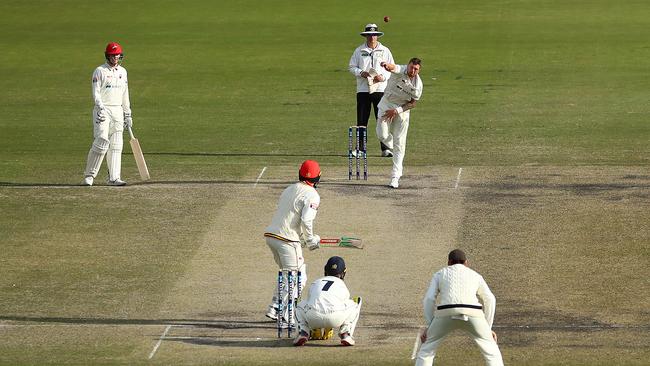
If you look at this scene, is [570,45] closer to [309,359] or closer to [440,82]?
[440,82]

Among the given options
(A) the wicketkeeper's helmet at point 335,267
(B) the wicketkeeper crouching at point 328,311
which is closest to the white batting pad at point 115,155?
(A) the wicketkeeper's helmet at point 335,267

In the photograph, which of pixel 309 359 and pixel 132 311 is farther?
pixel 132 311

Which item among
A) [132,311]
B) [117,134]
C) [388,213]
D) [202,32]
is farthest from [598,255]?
[202,32]

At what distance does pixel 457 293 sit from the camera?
514 inches

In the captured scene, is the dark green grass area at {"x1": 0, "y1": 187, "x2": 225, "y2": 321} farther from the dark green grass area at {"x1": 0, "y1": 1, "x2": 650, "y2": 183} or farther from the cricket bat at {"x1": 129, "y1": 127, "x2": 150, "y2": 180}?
the dark green grass area at {"x1": 0, "y1": 1, "x2": 650, "y2": 183}

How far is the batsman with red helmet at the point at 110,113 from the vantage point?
22.0m

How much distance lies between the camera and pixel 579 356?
47.4 ft

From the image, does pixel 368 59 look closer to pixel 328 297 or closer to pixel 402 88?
pixel 402 88

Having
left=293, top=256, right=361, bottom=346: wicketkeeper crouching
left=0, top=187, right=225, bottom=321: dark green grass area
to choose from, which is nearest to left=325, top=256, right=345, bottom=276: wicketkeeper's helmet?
left=293, top=256, right=361, bottom=346: wicketkeeper crouching

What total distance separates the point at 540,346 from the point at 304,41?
25743 millimetres

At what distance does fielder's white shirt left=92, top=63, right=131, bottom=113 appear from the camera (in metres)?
22.0

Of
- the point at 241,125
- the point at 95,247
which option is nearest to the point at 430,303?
the point at 95,247

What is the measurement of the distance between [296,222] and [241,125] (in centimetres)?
1342

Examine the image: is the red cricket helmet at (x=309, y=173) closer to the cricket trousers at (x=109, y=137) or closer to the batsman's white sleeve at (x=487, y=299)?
the batsman's white sleeve at (x=487, y=299)
